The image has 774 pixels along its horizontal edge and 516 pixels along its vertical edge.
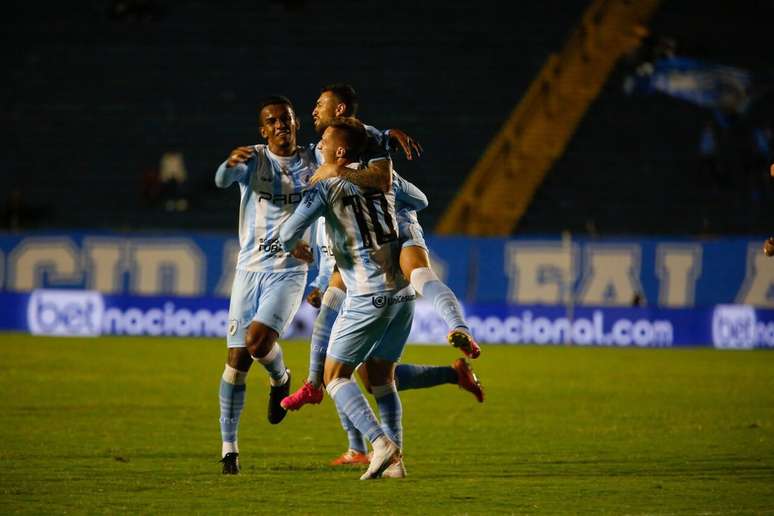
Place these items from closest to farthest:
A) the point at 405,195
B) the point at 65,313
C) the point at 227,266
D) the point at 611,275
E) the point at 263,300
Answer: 1. the point at 405,195
2. the point at 263,300
3. the point at 65,313
4. the point at 611,275
5. the point at 227,266

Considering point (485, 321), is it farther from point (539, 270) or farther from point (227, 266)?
point (227, 266)

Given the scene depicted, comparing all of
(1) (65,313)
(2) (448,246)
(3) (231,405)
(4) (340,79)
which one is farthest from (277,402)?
(4) (340,79)

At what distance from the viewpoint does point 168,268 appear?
27734 millimetres

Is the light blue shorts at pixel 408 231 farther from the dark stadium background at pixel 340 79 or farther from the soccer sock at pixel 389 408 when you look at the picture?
the dark stadium background at pixel 340 79

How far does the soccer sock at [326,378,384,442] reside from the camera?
8.48 m

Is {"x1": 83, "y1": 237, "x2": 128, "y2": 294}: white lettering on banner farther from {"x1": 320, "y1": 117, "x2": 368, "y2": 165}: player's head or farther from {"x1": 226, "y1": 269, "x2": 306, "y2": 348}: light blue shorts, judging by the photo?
{"x1": 320, "y1": 117, "x2": 368, "y2": 165}: player's head

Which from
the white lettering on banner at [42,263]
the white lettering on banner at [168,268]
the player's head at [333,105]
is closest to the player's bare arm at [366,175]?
the player's head at [333,105]

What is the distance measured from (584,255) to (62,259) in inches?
413

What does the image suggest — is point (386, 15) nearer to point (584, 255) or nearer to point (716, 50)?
point (716, 50)

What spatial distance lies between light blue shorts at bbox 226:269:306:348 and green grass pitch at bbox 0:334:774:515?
0.98 m

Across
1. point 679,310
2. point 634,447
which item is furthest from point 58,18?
point 634,447

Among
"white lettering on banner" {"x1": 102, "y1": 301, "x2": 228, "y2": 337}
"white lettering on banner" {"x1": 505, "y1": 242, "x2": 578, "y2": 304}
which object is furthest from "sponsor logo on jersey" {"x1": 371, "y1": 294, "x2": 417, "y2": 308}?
"white lettering on banner" {"x1": 505, "y1": 242, "x2": 578, "y2": 304}

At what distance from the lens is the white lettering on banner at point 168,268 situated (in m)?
27.7

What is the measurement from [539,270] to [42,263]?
32.8ft
